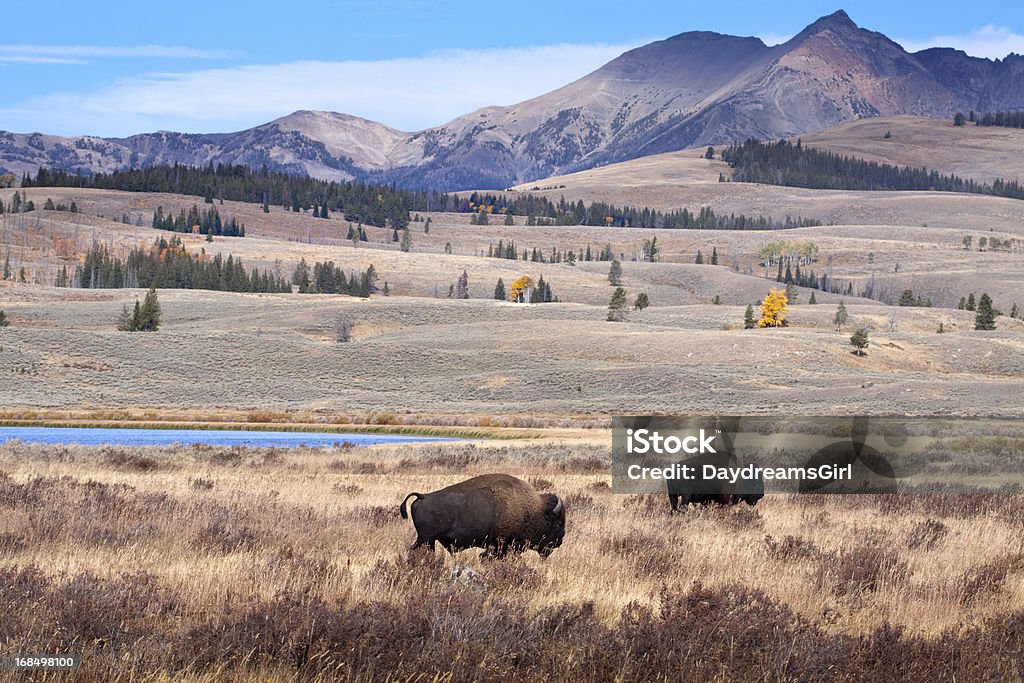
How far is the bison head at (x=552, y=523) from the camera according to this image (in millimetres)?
12258

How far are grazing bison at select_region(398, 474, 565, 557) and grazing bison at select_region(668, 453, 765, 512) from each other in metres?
5.06

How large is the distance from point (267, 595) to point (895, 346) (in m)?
105

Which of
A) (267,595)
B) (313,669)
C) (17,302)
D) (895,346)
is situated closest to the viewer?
(313,669)

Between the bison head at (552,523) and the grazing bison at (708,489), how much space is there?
4.74 metres

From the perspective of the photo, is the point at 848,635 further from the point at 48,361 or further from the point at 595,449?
the point at 48,361

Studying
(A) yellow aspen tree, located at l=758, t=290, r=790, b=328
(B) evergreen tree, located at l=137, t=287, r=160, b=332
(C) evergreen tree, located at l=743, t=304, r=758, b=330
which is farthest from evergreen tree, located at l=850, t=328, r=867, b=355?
(B) evergreen tree, located at l=137, t=287, r=160, b=332

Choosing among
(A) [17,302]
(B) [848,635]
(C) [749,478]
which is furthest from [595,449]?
(A) [17,302]

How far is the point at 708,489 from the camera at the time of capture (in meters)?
17.4

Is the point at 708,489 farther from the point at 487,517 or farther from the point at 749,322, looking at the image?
the point at 749,322

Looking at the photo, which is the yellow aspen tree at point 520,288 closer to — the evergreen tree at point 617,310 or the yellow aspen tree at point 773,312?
the evergreen tree at point 617,310

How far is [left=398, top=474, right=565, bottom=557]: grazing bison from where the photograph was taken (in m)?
11.4

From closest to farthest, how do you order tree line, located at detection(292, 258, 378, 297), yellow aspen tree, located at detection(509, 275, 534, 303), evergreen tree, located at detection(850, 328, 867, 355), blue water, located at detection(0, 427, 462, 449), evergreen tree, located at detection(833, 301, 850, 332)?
blue water, located at detection(0, 427, 462, 449) → evergreen tree, located at detection(850, 328, 867, 355) → evergreen tree, located at detection(833, 301, 850, 332) → tree line, located at detection(292, 258, 378, 297) → yellow aspen tree, located at detection(509, 275, 534, 303)

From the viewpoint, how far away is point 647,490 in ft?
71.2

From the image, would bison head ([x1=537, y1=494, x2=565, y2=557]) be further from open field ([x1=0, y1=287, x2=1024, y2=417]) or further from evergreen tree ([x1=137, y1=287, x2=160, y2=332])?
evergreen tree ([x1=137, y1=287, x2=160, y2=332])
